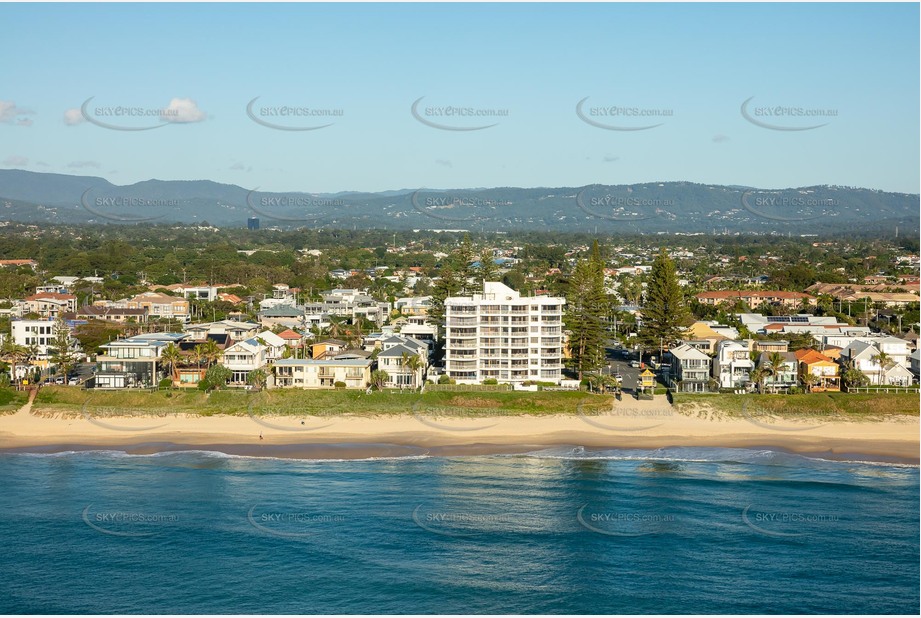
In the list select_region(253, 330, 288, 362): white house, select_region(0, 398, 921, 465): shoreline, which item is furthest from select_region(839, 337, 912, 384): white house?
select_region(253, 330, 288, 362): white house

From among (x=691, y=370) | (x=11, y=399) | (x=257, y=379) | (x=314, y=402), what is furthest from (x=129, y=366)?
(x=691, y=370)

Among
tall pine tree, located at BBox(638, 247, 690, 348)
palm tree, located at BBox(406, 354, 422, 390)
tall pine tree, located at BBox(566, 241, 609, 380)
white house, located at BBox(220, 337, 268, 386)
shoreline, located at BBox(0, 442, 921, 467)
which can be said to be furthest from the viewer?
tall pine tree, located at BBox(638, 247, 690, 348)

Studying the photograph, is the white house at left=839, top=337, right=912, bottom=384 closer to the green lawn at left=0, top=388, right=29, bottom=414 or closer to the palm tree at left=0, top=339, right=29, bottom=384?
the green lawn at left=0, top=388, right=29, bottom=414

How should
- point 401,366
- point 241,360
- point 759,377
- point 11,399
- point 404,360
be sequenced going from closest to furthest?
point 11,399 → point 759,377 → point 404,360 → point 401,366 → point 241,360

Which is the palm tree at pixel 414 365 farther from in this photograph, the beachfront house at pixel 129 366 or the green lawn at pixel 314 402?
the beachfront house at pixel 129 366

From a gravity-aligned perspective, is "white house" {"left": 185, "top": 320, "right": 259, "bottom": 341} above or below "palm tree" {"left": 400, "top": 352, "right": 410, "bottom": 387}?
above

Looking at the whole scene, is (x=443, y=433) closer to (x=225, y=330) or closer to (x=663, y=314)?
(x=663, y=314)
